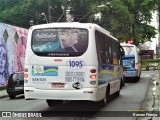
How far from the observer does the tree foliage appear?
63.0 m

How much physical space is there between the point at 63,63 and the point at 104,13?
52.7 m

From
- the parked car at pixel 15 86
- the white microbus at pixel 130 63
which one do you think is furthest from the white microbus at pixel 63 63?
the white microbus at pixel 130 63

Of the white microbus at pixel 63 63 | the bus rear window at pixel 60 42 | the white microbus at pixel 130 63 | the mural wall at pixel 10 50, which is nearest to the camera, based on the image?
the white microbus at pixel 63 63

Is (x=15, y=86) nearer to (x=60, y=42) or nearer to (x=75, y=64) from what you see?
(x=60, y=42)

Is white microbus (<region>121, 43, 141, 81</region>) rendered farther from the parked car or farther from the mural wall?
the parked car

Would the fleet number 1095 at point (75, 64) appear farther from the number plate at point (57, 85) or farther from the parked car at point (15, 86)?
the parked car at point (15, 86)

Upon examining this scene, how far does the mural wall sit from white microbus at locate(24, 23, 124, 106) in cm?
1691

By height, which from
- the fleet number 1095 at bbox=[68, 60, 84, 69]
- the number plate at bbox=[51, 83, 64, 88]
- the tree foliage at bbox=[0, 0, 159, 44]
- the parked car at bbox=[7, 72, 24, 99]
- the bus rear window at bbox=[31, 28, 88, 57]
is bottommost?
the parked car at bbox=[7, 72, 24, 99]

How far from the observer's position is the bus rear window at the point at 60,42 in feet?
42.4

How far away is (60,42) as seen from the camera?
13094mm

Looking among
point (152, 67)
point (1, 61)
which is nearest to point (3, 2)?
point (152, 67)

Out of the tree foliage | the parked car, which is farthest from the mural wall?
the tree foliage

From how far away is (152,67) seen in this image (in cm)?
6225

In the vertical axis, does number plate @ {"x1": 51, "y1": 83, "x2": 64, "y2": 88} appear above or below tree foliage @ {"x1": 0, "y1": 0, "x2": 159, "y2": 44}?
below
